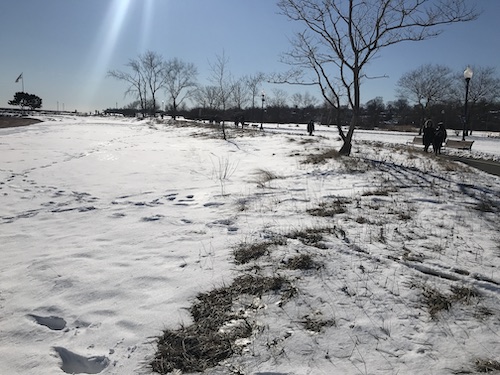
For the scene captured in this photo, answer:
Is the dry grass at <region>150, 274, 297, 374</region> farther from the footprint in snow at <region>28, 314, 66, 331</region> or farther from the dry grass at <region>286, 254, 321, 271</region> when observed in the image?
the footprint in snow at <region>28, 314, 66, 331</region>

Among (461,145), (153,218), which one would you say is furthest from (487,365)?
(461,145)

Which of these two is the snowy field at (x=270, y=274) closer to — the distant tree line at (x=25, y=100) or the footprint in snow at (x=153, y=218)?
the footprint in snow at (x=153, y=218)

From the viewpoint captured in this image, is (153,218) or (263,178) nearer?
(153,218)

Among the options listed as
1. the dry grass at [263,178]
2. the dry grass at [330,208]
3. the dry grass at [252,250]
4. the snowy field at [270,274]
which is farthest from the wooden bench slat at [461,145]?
the dry grass at [252,250]

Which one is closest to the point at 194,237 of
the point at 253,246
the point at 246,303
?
the point at 253,246

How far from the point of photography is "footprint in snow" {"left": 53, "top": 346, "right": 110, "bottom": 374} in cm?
248

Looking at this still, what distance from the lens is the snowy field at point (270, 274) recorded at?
2.54 metres

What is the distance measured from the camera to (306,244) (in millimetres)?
4430

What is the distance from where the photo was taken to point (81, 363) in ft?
8.34

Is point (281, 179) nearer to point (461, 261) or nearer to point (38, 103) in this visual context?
point (461, 261)

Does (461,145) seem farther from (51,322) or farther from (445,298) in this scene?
(51,322)

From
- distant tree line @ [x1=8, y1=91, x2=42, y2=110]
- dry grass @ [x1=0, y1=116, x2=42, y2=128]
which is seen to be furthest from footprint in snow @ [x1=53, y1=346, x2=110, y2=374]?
distant tree line @ [x1=8, y1=91, x2=42, y2=110]

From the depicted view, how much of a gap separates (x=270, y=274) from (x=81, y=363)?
1.93m

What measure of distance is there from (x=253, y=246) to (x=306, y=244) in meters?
0.71
